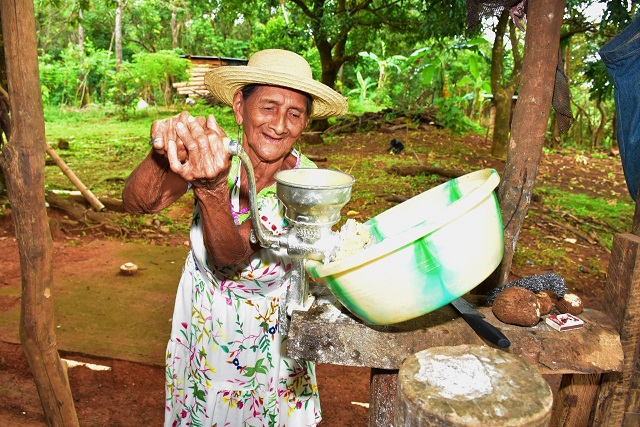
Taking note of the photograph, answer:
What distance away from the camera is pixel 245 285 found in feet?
5.79

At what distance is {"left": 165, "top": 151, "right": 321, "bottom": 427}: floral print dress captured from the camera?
1.74 meters

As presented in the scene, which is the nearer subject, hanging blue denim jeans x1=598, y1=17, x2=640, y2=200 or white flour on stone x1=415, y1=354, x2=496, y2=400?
white flour on stone x1=415, y1=354, x2=496, y2=400

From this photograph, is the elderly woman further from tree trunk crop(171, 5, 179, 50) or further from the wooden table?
tree trunk crop(171, 5, 179, 50)

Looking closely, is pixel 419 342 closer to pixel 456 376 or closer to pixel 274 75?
pixel 456 376

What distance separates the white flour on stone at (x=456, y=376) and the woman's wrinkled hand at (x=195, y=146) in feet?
2.04

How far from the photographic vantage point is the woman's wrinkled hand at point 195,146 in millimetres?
1188

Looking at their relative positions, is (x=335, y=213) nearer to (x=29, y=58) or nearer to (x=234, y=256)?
(x=234, y=256)

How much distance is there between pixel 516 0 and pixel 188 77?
13.1 metres

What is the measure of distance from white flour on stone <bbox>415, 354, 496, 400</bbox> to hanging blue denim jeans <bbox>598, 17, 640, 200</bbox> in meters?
1.18

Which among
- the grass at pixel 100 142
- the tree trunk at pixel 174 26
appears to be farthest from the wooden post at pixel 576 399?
the tree trunk at pixel 174 26

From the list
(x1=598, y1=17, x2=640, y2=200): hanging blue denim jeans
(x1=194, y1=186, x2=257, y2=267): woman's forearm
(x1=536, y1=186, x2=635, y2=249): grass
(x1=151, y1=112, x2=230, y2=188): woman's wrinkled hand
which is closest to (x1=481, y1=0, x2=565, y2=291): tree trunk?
(x1=598, y1=17, x2=640, y2=200): hanging blue denim jeans

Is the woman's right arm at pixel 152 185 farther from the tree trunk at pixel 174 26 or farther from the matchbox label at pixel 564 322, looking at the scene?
the tree trunk at pixel 174 26

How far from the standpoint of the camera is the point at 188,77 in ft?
45.3

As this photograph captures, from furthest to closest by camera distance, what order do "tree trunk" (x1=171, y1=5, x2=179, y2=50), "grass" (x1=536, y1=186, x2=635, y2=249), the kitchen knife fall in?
"tree trunk" (x1=171, y1=5, x2=179, y2=50) < "grass" (x1=536, y1=186, x2=635, y2=249) < the kitchen knife
